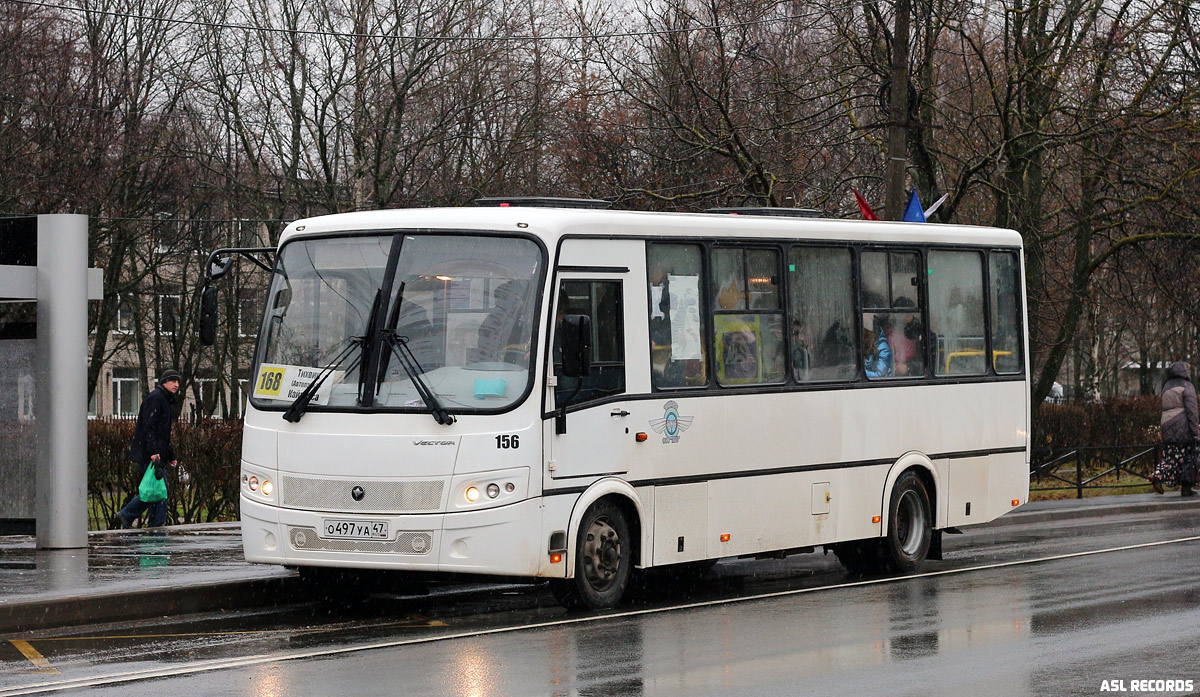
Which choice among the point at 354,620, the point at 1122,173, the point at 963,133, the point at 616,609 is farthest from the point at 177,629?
the point at 1122,173

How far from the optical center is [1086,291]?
3009 centimetres

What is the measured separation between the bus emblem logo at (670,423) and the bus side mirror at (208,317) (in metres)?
3.33

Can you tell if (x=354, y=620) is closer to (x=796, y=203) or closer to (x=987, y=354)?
(x=987, y=354)

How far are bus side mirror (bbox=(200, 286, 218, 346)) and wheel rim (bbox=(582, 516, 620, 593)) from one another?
313cm

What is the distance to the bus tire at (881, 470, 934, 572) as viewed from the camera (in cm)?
1507

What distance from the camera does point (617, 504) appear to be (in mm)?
12445

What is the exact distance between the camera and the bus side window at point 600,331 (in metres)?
12.1

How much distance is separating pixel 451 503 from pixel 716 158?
19.3 meters

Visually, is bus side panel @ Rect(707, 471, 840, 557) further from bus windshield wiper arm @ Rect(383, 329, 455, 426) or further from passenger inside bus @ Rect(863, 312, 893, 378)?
bus windshield wiper arm @ Rect(383, 329, 455, 426)

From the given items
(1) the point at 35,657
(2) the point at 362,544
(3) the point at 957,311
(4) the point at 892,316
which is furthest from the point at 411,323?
(3) the point at 957,311

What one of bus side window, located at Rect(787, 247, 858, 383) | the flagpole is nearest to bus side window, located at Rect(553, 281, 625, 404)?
bus side window, located at Rect(787, 247, 858, 383)

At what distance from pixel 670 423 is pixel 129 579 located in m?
4.15

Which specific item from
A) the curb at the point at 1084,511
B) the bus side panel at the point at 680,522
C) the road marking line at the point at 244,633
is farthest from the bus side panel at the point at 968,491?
the road marking line at the point at 244,633

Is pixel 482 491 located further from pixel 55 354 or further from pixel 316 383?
pixel 55 354
